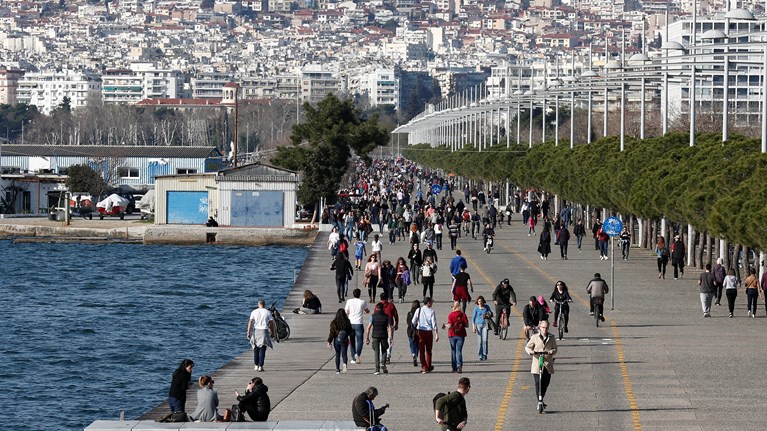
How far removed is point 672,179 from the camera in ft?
174

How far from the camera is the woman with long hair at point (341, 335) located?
3005 cm

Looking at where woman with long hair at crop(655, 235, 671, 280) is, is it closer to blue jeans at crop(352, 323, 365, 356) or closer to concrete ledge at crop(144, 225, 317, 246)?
blue jeans at crop(352, 323, 365, 356)

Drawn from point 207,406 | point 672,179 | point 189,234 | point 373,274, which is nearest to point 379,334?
point 207,406

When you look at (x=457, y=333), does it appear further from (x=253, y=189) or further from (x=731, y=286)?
(x=253, y=189)

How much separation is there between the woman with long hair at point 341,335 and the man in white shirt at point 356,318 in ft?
1.48

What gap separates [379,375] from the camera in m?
29.8

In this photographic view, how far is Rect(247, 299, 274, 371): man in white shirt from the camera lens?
101 feet

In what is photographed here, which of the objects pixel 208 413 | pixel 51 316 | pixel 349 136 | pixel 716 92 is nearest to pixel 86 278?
pixel 51 316

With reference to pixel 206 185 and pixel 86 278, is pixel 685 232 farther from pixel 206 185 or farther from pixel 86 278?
pixel 206 185

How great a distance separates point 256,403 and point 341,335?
23.6ft

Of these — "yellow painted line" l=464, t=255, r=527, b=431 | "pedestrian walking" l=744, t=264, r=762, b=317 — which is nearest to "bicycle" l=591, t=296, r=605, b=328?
"yellow painted line" l=464, t=255, r=527, b=431

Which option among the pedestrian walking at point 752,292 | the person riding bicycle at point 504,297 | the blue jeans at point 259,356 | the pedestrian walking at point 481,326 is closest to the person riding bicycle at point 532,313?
the pedestrian walking at point 481,326

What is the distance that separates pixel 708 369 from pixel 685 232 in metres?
29.5

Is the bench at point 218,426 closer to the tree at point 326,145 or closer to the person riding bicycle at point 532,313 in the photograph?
the person riding bicycle at point 532,313
